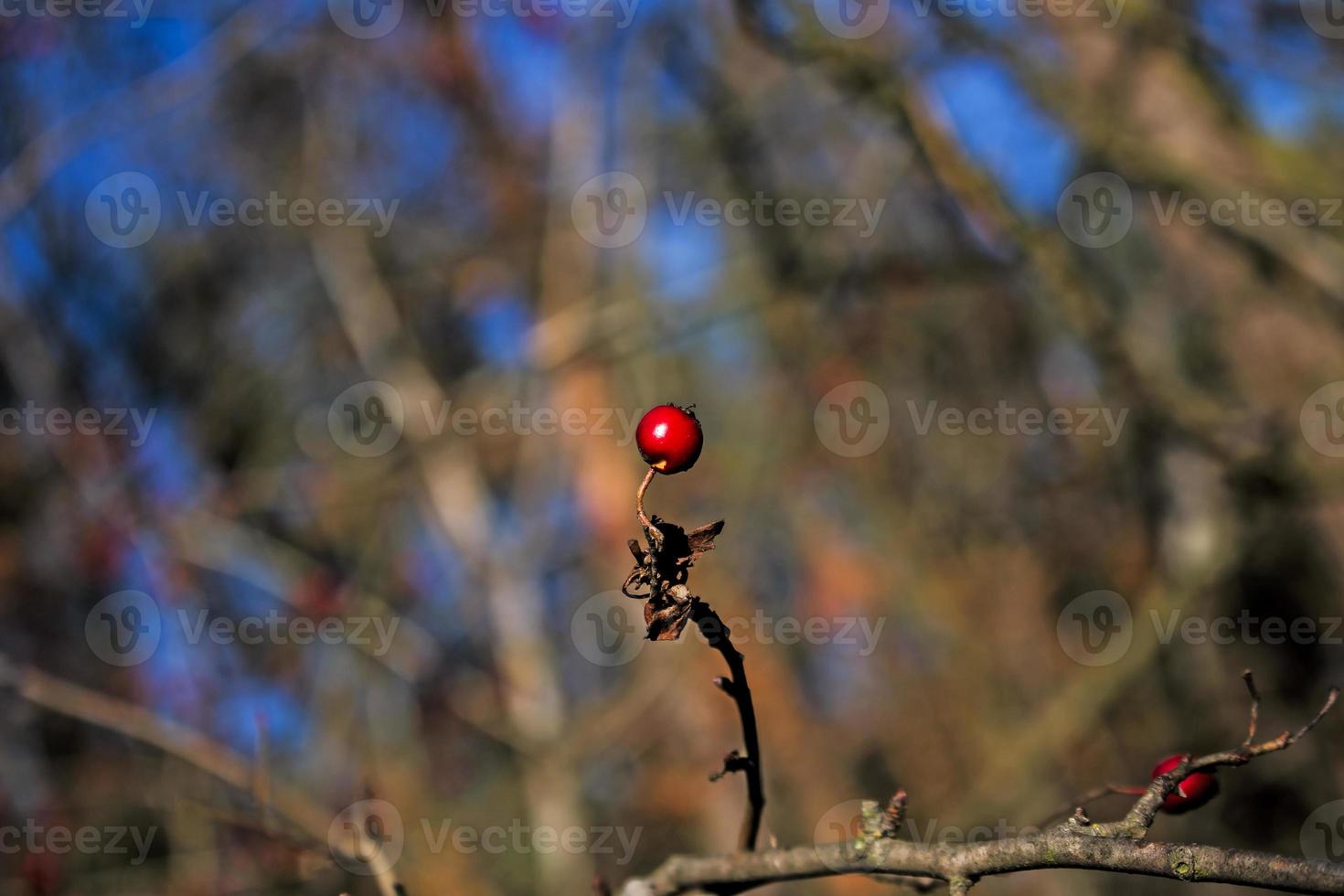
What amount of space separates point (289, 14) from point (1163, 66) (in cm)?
388

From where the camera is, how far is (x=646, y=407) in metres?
5.72

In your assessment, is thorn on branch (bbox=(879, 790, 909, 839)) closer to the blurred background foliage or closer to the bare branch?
the bare branch

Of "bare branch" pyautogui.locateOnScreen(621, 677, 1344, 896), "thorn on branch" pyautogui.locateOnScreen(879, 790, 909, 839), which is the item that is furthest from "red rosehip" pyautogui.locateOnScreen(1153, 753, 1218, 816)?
"thorn on branch" pyautogui.locateOnScreen(879, 790, 909, 839)

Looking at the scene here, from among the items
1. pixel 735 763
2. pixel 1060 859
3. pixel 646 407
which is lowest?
pixel 1060 859

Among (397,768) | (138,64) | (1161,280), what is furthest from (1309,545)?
(138,64)

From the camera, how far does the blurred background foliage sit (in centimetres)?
334

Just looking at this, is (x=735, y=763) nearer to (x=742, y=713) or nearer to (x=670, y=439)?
(x=742, y=713)

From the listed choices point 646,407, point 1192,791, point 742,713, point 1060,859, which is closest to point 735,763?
point 742,713

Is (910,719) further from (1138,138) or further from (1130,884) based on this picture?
(1138,138)

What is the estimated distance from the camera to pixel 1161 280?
4.80 meters

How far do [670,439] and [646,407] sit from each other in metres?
4.71

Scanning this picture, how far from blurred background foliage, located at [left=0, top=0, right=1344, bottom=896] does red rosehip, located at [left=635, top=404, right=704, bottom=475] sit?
202 centimetres

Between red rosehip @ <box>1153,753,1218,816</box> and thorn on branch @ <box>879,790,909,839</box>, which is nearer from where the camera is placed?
thorn on branch @ <box>879,790,909,839</box>

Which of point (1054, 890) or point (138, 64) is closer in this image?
point (1054, 890)
